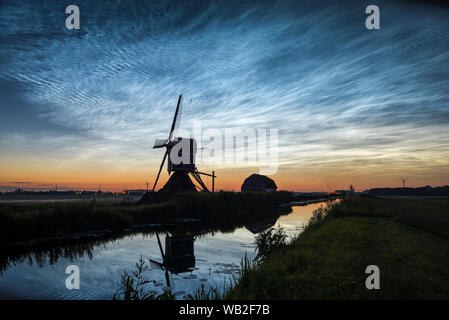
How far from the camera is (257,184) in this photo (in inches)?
2749

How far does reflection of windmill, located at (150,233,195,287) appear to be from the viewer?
410 inches

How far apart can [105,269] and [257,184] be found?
201 feet

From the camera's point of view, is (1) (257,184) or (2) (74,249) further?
(1) (257,184)

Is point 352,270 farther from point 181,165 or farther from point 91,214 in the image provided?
point 181,165

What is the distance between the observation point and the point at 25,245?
13297 mm

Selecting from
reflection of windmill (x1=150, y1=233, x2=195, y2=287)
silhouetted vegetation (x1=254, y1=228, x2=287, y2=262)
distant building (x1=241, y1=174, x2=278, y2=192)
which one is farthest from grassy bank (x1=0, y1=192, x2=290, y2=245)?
distant building (x1=241, y1=174, x2=278, y2=192)

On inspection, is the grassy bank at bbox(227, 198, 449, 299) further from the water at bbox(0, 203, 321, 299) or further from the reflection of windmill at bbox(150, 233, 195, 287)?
the reflection of windmill at bbox(150, 233, 195, 287)

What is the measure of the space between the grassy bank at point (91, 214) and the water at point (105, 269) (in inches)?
133

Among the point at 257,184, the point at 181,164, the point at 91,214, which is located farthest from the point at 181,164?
the point at 257,184

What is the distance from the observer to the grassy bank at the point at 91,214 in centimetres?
1438

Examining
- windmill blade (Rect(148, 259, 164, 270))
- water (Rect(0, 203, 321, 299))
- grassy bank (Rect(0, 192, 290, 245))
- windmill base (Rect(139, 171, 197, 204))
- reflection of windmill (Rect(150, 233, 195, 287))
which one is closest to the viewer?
water (Rect(0, 203, 321, 299))

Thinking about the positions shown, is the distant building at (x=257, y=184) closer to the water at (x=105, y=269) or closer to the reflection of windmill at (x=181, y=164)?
the reflection of windmill at (x=181, y=164)

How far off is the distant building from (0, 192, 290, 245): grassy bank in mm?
35403
